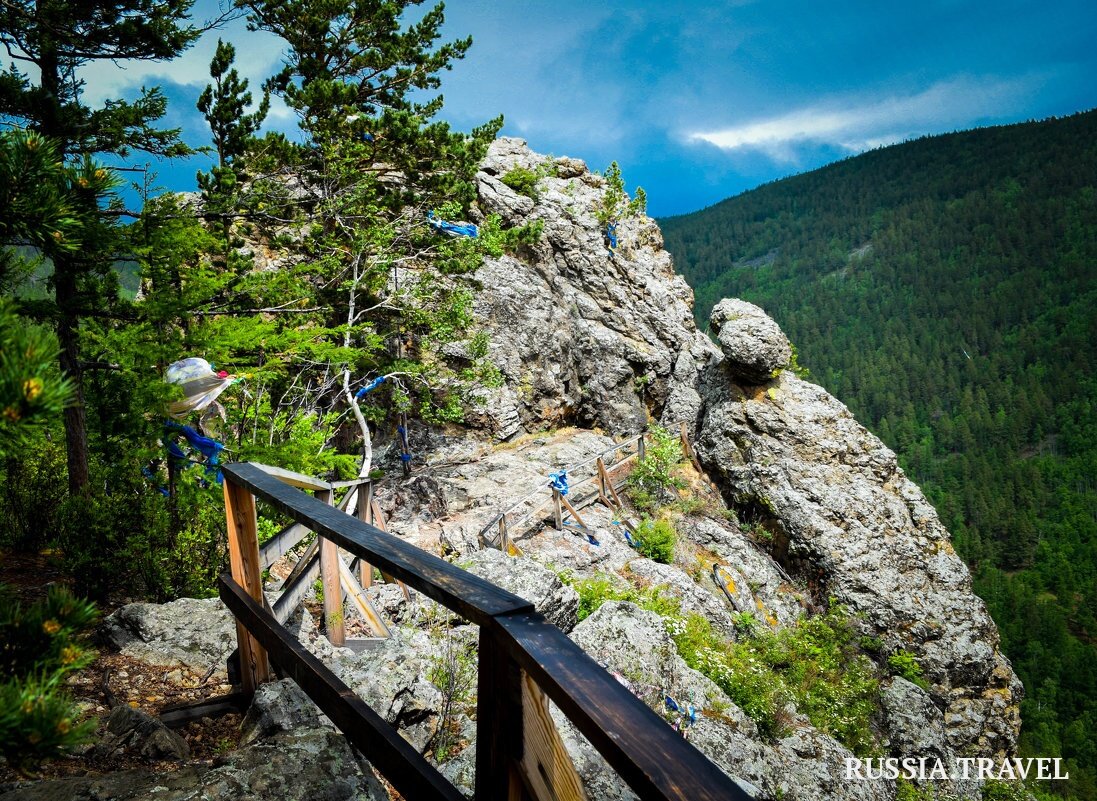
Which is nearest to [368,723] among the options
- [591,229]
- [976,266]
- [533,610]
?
[533,610]

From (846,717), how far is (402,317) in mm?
13534

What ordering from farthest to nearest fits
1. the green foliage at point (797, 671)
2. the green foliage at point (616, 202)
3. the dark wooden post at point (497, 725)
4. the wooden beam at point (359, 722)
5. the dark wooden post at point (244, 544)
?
the green foliage at point (616, 202) < the green foliage at point (797, 671) < the dark wooden post at point (244, 544) < the wooden beam at point (359, 722) < the dark wooden post at point (497, 725)

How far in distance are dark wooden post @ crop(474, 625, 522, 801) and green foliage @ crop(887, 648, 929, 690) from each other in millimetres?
15599

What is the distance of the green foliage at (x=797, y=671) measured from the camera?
7888 millimetres

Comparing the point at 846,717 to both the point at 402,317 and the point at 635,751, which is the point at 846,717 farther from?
the point at 402,317

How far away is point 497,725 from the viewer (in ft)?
4.07

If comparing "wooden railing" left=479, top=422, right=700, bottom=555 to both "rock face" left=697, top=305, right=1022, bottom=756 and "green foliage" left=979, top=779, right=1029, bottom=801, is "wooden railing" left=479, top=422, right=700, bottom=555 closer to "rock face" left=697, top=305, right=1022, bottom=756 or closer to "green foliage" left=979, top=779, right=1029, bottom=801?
"rock face" left=697, top=305, right=1022, bottom=756

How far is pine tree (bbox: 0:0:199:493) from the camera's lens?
207 inches

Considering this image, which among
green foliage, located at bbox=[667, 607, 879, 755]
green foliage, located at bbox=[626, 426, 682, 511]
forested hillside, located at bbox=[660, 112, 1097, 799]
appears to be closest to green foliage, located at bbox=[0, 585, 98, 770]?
green foliage, located at bbox=[667, 607, 879, 755]

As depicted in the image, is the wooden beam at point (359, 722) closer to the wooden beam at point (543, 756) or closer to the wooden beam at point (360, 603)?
the wooden beam at point (543, 756)

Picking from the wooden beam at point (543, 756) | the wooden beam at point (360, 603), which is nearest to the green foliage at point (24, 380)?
the wooden beam at point (543, 756)

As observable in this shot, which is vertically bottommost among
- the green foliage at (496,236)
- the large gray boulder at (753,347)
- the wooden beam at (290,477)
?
the wooden beam at (290,477)

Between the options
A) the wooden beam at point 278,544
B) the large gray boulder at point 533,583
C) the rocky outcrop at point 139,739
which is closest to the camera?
the rocky outcrop at point 139,739

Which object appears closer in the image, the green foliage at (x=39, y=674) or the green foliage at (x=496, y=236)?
the green foliage at (x=39, y=674)
